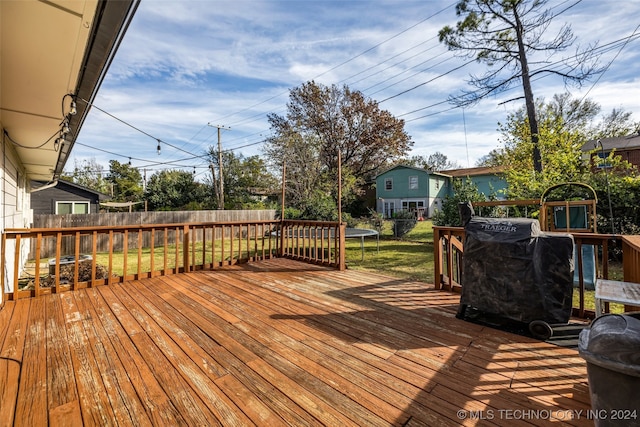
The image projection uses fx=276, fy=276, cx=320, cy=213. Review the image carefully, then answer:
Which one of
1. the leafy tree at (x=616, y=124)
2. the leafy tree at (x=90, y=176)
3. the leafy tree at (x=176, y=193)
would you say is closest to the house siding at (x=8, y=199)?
the leafy tree at (x=176, y=193)

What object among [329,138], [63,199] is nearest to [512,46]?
[329,138]

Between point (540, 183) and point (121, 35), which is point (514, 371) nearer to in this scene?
point (121, 35)

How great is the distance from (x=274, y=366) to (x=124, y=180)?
99.4 feet

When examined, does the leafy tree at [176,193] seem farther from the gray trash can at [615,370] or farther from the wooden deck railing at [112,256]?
the gray trash can at [615,370]

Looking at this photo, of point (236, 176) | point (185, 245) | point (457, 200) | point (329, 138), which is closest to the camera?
point (185, 245)

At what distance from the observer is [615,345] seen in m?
1.08

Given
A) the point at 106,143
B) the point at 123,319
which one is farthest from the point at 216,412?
the point at 106,143

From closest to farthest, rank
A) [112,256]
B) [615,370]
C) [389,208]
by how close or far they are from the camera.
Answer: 1. [615,370]
2. [112,256]
3. [389,208]

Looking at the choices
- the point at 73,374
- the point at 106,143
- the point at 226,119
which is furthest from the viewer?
the point at 106,143

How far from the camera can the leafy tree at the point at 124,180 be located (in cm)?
2561

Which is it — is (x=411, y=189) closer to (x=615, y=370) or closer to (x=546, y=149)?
(x=546, y=149)

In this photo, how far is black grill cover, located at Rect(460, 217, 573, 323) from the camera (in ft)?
7.45

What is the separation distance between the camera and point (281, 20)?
7.41 meters

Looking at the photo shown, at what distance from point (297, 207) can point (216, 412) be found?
1254cm
